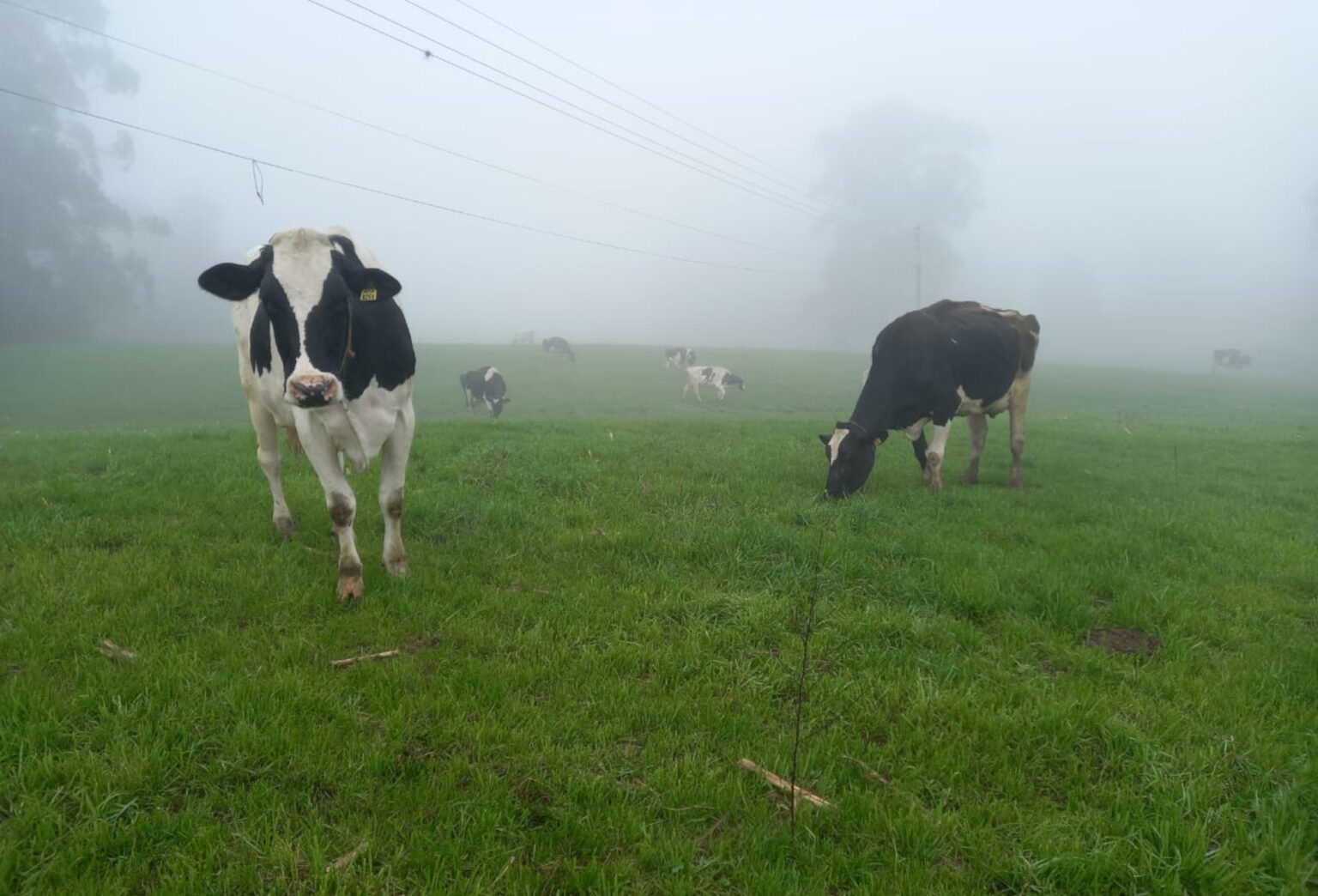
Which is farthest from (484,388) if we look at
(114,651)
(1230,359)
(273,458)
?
(1230,359)

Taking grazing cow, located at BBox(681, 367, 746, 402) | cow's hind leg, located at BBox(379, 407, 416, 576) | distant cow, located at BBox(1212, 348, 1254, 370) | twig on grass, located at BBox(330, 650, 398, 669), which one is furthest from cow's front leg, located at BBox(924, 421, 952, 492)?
distant cow, located at BBox(1212, 348, 1254, 370)

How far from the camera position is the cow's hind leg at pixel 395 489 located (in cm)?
547

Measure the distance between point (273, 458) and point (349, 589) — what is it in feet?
7.66

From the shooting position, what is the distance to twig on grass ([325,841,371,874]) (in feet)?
8.21

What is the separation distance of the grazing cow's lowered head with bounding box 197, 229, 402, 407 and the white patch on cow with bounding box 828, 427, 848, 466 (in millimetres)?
5775

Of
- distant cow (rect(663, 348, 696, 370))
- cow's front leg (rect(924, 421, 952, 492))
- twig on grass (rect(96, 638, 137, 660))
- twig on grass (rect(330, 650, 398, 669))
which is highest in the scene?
distant cow (rect(663, 348, 696, 370))

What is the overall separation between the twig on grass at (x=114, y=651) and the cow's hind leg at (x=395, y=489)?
1.75 meters

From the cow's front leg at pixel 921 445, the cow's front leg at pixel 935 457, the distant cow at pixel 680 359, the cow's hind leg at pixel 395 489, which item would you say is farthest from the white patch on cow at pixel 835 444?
the distant cow at pixel 680 359

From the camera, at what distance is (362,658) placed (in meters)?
3.96

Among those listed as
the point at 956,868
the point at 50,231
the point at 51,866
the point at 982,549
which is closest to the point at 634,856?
the point at 956,868

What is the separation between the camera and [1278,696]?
3953mm

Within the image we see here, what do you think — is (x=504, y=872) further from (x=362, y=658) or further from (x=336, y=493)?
(x=336, y=493)

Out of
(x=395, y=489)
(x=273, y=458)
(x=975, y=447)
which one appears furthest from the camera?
(x=975, y=447)

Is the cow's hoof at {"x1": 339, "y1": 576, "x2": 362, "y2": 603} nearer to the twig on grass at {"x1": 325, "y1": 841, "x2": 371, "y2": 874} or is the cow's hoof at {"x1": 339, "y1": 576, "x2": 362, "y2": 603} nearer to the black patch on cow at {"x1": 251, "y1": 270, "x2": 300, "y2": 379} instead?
the black patch on cow at {"x1": 251, "y1": 270, "x2": 300, "y2": 379}
